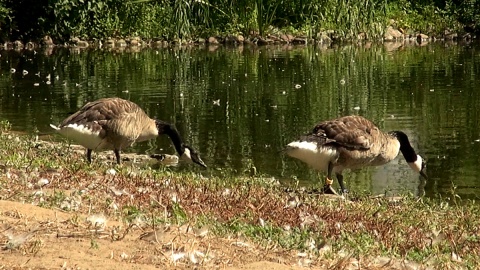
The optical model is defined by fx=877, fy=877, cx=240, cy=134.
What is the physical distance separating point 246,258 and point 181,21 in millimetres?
25933

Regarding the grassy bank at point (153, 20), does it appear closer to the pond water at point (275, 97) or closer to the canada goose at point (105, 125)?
the pond water at point (275, 97)

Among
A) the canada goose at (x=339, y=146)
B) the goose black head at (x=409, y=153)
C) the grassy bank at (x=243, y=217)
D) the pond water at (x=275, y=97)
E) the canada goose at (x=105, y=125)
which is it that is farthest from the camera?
the pond water at (x=275, y=97)

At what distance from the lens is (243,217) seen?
7633 millimetres

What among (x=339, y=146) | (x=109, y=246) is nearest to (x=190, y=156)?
(x=339, y=146)

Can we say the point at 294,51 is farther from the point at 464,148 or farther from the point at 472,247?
the point at 472,247

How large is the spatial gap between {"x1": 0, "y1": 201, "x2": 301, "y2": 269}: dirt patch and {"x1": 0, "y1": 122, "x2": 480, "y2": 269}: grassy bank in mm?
17

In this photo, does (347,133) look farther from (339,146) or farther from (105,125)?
(105,125)

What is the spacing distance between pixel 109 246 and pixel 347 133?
5772mm

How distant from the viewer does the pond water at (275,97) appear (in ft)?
47.5

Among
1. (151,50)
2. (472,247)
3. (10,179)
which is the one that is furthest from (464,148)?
(151,50)

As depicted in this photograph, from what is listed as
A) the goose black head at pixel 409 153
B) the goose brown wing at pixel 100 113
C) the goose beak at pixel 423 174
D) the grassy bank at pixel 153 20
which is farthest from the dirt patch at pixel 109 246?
the grassy bank at pixel 153 20

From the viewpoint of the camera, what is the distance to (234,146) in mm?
16281

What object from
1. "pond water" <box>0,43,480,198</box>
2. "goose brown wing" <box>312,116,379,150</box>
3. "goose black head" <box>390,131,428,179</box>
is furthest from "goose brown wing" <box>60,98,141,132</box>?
"goose black head" <box>390,131,428,179</box>

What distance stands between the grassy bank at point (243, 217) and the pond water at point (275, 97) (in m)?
1.75
